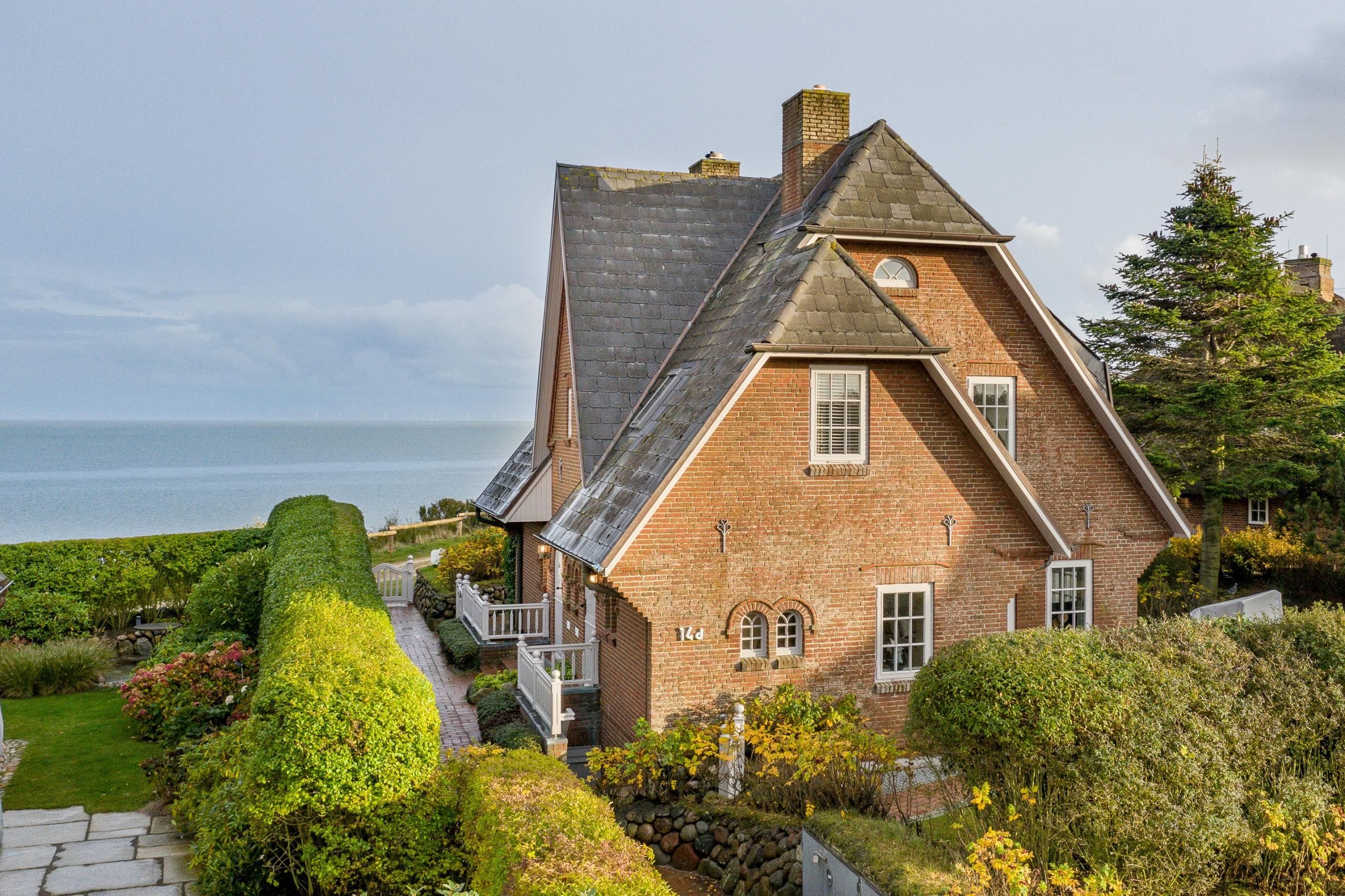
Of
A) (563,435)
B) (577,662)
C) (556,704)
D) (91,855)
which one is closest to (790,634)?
(556,704)

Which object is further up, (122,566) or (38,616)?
(122,566)

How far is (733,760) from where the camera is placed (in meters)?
11.9

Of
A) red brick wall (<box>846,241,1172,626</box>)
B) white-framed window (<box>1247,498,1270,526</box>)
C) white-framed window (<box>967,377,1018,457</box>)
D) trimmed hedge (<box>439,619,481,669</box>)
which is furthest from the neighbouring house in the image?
trimmed hedge (<box>439,619,481,669</box>)

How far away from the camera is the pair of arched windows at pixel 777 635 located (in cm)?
1343

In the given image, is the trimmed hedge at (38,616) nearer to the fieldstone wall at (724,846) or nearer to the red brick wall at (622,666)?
the red brick wall at (622,666)

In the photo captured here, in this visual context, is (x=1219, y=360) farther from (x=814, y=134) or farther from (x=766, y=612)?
(x=766, y=612)

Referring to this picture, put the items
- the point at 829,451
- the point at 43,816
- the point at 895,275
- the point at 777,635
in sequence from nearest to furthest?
the point at 43,816 < the point at 777,635 < the point at 829,451 < the point at 895,275

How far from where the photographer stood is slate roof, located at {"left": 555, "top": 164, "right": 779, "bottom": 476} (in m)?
16.2

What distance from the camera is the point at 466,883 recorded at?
921 centimetres

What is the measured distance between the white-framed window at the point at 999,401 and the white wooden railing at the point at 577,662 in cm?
714

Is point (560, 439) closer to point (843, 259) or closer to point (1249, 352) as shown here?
point (843, 259)

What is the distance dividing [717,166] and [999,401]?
29.5ft

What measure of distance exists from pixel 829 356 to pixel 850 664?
4286 millimetres

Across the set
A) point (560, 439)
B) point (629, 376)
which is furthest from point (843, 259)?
point (560, 439)
